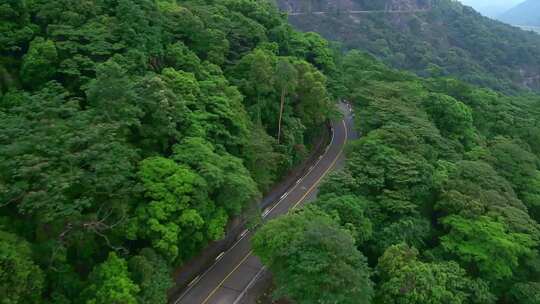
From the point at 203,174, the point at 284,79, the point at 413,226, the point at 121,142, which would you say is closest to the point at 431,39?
the point at 284,79

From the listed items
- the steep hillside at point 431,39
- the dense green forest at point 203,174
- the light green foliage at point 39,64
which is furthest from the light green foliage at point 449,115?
the steep hillside at point 431,39

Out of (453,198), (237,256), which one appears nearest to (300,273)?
(237,256)

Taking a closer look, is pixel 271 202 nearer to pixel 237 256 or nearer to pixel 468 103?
pixel 237 256

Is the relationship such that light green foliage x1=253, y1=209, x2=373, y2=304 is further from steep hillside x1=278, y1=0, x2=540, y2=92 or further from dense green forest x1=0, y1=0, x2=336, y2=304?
steep hillside x1=278, y1=0, x2=540, y2=92

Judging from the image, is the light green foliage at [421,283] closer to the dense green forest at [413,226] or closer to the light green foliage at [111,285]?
the dense green forest at [413,226]

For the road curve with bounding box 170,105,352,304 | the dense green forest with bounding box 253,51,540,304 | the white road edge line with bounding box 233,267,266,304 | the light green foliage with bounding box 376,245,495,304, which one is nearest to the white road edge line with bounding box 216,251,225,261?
the road curve with bounding box 170,105,352,304
